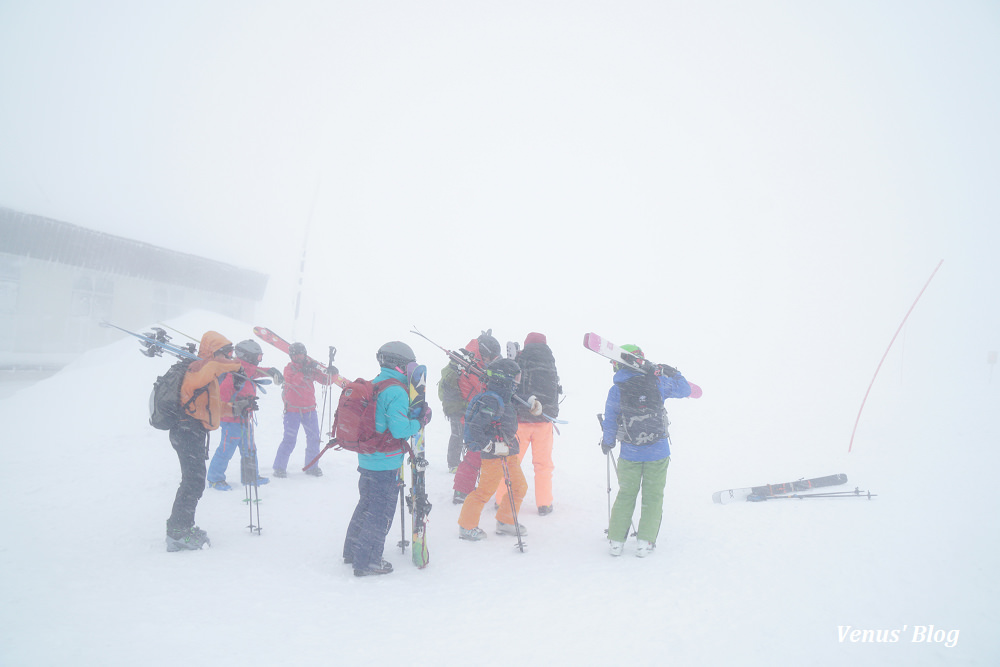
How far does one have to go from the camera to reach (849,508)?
6137mm

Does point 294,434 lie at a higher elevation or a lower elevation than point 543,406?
lower

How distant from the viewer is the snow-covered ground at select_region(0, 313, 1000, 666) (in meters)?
3.04

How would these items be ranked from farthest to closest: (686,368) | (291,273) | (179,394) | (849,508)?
(291,273) < (686,368) < (849,508) < (179,394)

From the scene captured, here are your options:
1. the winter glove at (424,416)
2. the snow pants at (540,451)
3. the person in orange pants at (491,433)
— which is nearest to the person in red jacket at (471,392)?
the snow pants at (540,451)

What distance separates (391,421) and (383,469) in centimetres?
50

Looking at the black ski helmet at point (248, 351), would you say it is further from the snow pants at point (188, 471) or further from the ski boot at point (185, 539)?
the ski boot at point (185, 539)

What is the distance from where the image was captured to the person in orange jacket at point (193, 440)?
15.0ft

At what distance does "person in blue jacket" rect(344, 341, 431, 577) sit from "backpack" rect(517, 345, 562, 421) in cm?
205

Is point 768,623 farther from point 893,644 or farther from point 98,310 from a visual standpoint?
point 98,310

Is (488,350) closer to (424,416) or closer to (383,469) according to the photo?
(424,416)

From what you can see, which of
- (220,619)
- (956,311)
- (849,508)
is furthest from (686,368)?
(956,311)

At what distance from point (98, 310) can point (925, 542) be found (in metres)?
30.0

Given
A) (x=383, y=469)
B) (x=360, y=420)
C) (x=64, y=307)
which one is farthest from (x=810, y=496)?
Answer: (x=64, y=307)

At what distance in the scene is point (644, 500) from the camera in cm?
488
